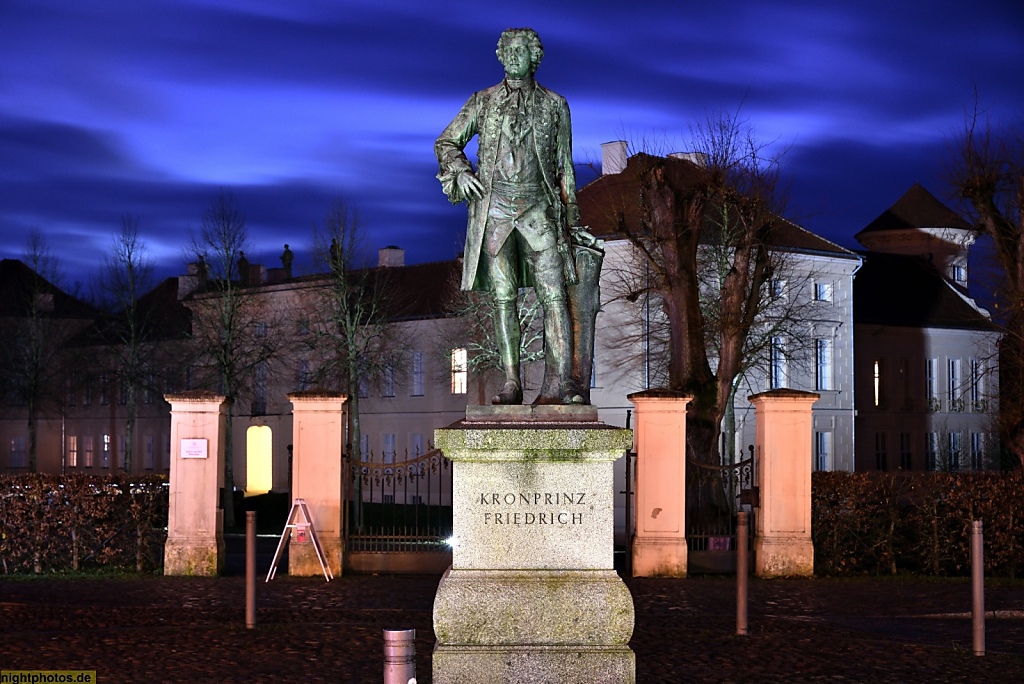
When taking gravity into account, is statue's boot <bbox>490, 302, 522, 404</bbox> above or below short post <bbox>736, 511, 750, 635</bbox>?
above

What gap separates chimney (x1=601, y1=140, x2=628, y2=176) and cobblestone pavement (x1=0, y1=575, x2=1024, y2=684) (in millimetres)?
30728

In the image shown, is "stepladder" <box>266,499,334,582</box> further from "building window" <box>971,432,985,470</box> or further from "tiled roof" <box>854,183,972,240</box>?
"tiled roof" <box>854,183,972,240</box>

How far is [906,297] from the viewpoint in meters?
61.4

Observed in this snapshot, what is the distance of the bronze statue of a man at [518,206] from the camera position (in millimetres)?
9953

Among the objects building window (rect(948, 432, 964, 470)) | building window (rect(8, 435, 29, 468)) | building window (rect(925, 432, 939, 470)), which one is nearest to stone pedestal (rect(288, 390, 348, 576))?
building window (rect(948, 432, 964, 470))

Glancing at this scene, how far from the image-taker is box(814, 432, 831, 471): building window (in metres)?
52.9

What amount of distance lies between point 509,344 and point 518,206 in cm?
93

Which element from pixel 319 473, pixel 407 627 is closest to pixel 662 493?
pixel 319 473

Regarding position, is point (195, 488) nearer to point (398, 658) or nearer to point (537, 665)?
point (537, 665)

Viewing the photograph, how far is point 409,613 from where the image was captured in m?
15.5

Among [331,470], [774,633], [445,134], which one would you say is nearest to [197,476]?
[331,470]

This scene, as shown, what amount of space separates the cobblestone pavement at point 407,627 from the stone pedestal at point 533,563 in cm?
148

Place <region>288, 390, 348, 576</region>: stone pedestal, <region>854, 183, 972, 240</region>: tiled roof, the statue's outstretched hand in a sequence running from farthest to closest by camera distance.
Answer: <region>854, 183, 972, 240</region>: tiled roof < <region>288, 390, 348, 576</region>: stone pedestal < the statue's outstretched hand

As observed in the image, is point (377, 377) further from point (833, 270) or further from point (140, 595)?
point (140, 595)
